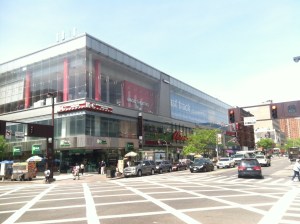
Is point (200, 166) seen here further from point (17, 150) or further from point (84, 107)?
point (17, 150)

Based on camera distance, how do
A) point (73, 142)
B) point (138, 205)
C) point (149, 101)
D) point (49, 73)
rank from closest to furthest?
point (138, 205) < point (73, 142) < point (49, 73) < point (149, 101)

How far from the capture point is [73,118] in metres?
48.0

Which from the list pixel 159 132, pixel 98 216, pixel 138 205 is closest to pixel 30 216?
pixel 98 216

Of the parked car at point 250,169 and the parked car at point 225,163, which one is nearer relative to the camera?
the parked car at point 250,169

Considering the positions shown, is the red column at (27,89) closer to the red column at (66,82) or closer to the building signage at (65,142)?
the red column at (66,82)

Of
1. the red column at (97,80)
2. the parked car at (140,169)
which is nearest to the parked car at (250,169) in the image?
the parked car at (140,169)

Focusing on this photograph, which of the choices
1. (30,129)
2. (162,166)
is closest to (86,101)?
(30,129)

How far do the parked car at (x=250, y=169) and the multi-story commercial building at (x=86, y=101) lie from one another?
22.5 metres

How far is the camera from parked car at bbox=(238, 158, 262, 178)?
94.2 ft

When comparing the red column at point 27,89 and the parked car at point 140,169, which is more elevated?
the red column at point 27,89

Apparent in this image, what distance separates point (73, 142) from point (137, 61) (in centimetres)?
2126

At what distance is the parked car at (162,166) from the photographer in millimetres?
41775

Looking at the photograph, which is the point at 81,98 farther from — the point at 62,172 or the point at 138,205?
the point at 138,205

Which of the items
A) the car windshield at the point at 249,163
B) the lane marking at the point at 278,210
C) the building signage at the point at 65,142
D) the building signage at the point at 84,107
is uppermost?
the building signage at the point at 84,107
